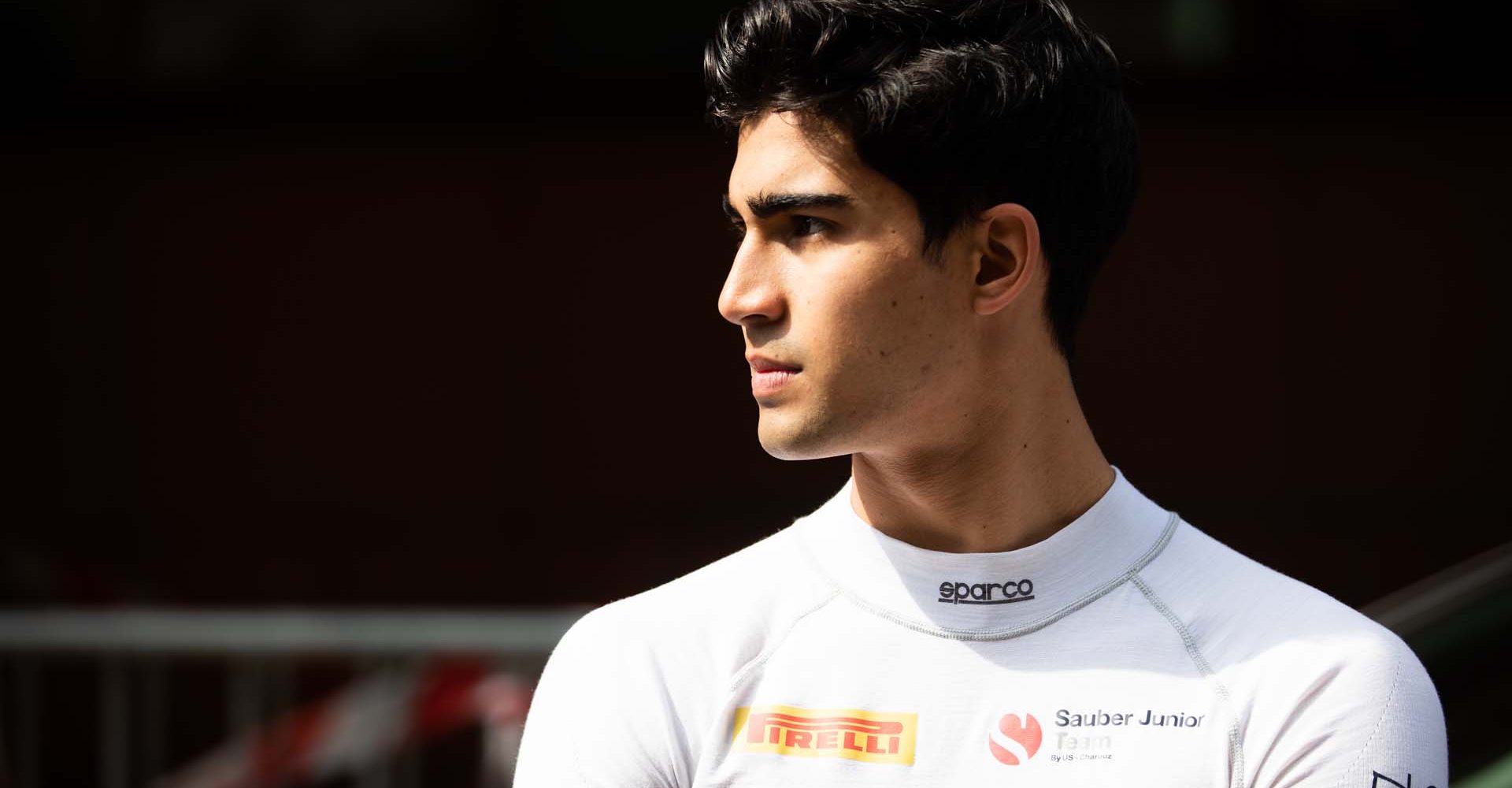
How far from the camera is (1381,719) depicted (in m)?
2.34

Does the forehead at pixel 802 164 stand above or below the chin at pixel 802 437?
above

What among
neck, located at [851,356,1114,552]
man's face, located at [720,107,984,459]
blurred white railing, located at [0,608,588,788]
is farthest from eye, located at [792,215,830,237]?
blurred white railing, located at [0,608,588,788]

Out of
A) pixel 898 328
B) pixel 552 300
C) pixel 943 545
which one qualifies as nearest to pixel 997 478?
pixel 943 545

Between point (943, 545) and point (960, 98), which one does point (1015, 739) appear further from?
point (960, 98)

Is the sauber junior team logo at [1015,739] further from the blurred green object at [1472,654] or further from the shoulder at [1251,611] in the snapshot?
the blurred green object at [1472,654]

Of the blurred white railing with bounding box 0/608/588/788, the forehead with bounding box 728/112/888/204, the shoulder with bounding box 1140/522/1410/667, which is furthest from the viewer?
the blurred white railing with bounding box 0/608/588/788

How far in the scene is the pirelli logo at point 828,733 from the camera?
245 centimetres

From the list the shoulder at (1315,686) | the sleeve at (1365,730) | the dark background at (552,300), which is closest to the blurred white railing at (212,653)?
the dark background at (552,300)

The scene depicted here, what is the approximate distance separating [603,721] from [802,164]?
0.81 meters

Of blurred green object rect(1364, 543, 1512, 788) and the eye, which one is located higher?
the eye

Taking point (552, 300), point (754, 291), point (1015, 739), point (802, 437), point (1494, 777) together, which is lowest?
point (1494, 777)

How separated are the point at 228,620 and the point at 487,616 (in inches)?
31.1

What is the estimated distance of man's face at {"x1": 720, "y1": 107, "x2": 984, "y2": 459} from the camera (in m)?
2.49

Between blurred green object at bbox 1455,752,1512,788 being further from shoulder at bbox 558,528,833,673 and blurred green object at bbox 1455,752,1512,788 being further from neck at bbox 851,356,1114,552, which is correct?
shoulder at bbox 558,528,833,673
